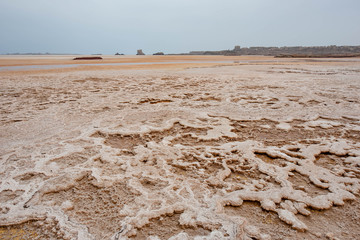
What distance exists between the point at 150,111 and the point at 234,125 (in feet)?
5.31

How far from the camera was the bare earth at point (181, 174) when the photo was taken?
1515 millimetres

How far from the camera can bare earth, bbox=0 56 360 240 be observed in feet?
4.97

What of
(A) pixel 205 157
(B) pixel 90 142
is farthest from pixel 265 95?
(B) pixel 90 142

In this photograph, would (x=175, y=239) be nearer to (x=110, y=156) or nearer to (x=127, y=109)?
(x=110, y=156)

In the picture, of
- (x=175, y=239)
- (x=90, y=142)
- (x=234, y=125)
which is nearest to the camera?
(x=175, y=239)

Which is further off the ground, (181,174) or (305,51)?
(305,51)

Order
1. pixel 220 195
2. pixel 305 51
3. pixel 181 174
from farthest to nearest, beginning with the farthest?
pixel 305 51
pixel 181 174
pixel 220 195

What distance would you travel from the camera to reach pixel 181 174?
215 centimetres

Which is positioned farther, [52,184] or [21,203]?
[52,184]

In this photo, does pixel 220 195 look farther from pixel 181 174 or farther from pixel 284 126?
pixel 284 126

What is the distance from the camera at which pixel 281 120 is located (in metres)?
3.68

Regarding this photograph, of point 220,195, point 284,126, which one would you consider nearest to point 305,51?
point 284,126

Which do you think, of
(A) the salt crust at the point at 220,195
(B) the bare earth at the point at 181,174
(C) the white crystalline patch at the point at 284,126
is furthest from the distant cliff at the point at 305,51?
(A) the salt crust at the point at 220,195

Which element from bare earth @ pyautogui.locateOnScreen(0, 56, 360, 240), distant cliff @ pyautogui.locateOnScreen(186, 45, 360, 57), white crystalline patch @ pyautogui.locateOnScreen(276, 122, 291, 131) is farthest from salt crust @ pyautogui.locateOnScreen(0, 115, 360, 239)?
distant cliff @ pyautogui.locateOnScreen(186, 45, 360, 57)
